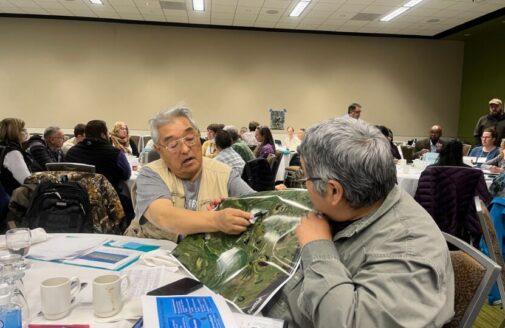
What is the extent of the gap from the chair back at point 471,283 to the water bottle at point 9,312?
1.05m

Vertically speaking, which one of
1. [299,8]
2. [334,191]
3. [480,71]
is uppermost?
[299,8]

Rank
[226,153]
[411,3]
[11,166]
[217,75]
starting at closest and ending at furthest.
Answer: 1. [11,166]
2. [226,153]
3. [411,3]
4. [217,75]

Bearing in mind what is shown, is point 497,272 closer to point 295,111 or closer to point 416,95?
point 295,111

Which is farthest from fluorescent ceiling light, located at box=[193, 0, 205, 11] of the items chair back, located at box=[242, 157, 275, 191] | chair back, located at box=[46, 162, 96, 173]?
chair back, located at box=[46, 162, 96, 173]

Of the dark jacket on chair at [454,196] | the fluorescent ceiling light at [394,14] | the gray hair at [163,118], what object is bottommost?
the dark jacket on chair at [454,196]

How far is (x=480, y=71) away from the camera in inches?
376

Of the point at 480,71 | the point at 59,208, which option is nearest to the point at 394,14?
the point at 480,71

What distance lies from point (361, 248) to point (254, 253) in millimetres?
351

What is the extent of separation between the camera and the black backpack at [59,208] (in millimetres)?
2176

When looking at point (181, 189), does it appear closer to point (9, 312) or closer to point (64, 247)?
point (64, 247)

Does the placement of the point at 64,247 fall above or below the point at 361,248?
below

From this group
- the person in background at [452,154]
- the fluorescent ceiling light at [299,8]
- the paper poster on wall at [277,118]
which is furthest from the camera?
the paper poster on wall at [277,118]

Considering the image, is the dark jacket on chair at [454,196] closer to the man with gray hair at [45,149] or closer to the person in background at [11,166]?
the person in background at [11,166]

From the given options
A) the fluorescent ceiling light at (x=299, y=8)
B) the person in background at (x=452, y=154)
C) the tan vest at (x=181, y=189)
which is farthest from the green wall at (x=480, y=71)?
the tan vest at (x=181, y=189)
